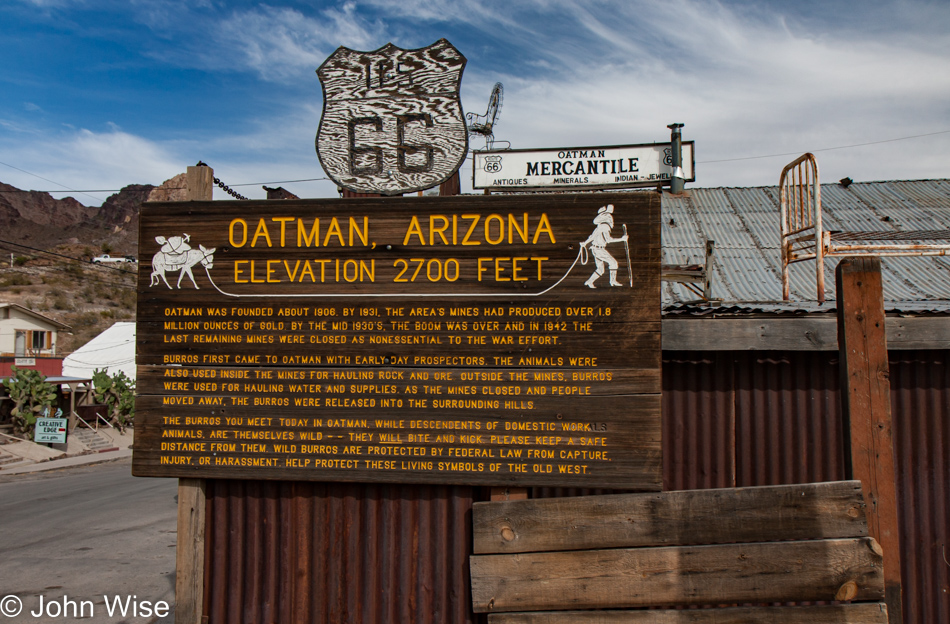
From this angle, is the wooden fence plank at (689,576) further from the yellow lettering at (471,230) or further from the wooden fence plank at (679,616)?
the yellow lettering at (471,230)

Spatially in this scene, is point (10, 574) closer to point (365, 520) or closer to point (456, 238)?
point (365, 520)

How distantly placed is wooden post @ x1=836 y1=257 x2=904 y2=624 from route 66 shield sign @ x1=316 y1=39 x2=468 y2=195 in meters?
2.48

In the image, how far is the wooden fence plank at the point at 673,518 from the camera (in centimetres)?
349

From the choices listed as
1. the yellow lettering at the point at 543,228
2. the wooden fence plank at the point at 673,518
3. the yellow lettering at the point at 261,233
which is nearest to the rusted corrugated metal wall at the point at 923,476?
the wooden fence plank at the point at 673,518

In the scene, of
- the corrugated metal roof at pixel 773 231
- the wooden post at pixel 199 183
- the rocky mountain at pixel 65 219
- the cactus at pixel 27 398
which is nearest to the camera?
the wooden post at pixel 199 183

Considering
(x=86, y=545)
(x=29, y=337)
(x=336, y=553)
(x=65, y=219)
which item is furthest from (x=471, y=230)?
(x=65, y=219)

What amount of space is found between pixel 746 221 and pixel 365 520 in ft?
34.3

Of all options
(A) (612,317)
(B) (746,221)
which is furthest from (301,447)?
(B) (746,221)

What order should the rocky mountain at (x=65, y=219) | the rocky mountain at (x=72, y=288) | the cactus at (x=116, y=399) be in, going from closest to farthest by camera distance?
the cactus at (x=116, y=399)
the rocky mountain at (x=72, y=288)
the rocky mountain at (x=65, y=219)

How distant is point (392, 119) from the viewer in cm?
390

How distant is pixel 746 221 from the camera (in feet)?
39.1

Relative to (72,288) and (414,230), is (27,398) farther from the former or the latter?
(72,288)

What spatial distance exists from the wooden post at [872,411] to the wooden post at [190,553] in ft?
12.9

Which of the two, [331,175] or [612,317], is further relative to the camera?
[331,175]
